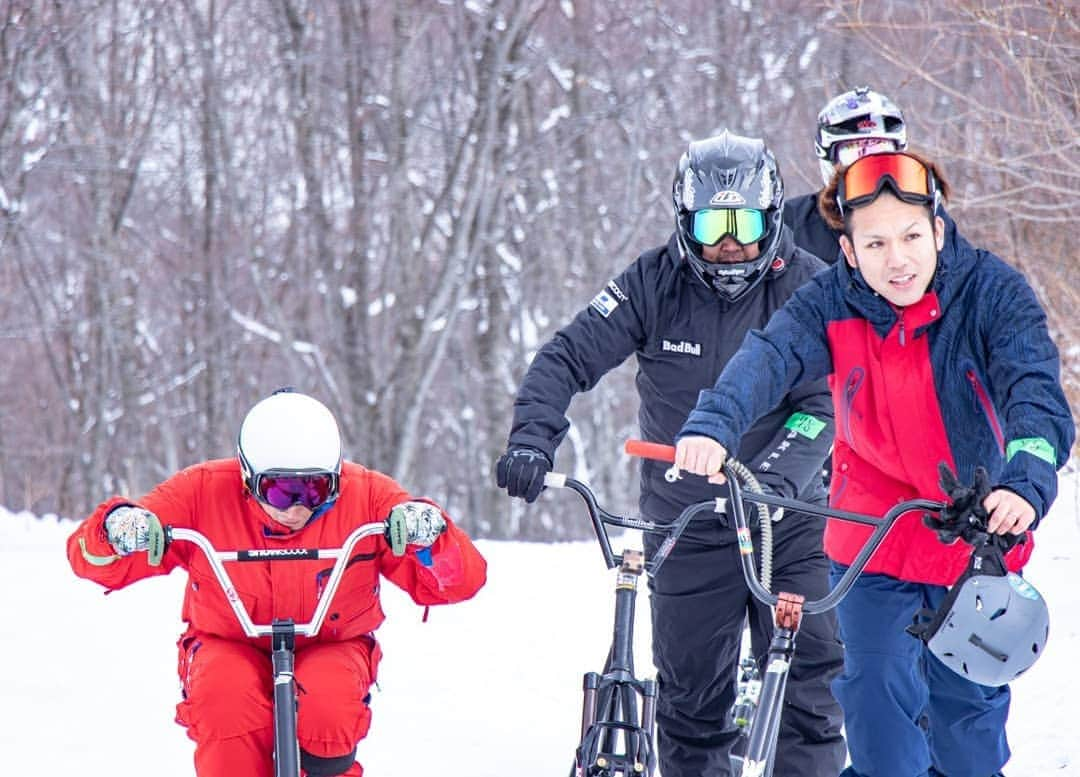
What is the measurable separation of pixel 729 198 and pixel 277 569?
1.76 metres

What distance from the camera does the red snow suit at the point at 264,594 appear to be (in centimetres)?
401

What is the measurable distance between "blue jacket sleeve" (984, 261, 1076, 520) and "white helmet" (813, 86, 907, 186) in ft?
8.61

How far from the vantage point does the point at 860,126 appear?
20.2 feet

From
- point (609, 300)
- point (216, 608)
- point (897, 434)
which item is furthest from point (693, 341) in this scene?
point (216, 608)

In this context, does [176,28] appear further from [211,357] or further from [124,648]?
[124,648]

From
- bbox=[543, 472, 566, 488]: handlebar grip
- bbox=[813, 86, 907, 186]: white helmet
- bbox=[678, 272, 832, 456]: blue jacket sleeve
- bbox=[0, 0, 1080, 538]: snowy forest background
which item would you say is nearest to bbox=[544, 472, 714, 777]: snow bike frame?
bbox=[543, 472, 566, 488]: handlebar grip

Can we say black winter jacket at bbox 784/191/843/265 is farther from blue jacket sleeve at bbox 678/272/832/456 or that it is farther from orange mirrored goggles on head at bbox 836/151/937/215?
orange mirrored goggles on head at bbox 836/151/937/215

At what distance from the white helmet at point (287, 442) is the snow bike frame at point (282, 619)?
0.70 feet

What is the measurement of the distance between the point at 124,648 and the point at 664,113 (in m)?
16.1

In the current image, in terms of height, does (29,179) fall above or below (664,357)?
above

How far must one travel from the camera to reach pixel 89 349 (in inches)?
953

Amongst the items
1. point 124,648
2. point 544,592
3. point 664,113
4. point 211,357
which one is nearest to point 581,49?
point 664,113

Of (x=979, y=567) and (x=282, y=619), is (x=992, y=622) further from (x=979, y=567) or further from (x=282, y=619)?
(x=282, y=619)

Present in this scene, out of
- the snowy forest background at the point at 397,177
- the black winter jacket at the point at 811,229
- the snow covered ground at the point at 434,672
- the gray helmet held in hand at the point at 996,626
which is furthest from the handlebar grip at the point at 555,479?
the snowy forest background at the point at 397,177
